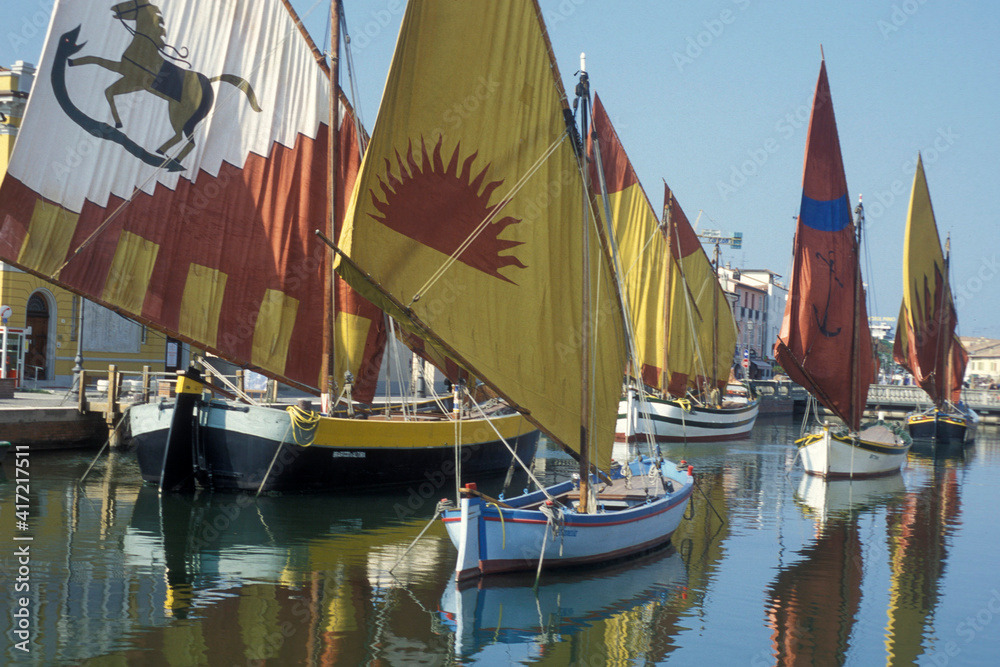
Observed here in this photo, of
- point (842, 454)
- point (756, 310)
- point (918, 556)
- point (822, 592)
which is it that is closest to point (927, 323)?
point (842, 454)

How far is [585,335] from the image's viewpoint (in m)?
16.0

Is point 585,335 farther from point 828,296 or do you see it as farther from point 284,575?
point 828,296

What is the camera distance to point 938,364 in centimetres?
4809

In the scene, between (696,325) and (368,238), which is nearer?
(368,238)

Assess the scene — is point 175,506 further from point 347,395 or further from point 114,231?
point 114,231

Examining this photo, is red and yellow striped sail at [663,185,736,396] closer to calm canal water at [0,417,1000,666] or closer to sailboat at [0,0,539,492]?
calm canal water at [0,417,1000,666]

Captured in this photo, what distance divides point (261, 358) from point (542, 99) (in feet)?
34.4

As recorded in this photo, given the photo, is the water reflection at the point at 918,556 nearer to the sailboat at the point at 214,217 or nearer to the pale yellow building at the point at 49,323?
the sailboat at the point at 214,217

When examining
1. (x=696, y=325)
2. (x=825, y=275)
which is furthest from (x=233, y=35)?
(x=696, y=325)

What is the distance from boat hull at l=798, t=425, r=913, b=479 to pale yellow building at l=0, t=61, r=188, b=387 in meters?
24.0

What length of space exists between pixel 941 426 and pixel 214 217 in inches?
1572

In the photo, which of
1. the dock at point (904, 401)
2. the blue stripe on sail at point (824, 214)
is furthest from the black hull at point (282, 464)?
the dock at point (904, 401)

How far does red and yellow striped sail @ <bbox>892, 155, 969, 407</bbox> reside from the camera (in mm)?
42125

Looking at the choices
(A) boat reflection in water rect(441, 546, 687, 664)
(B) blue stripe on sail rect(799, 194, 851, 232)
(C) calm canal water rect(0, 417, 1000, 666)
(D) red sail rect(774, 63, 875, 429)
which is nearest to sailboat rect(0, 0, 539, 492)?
(C) calm canal water rect(0, 417, 1000, 666)
